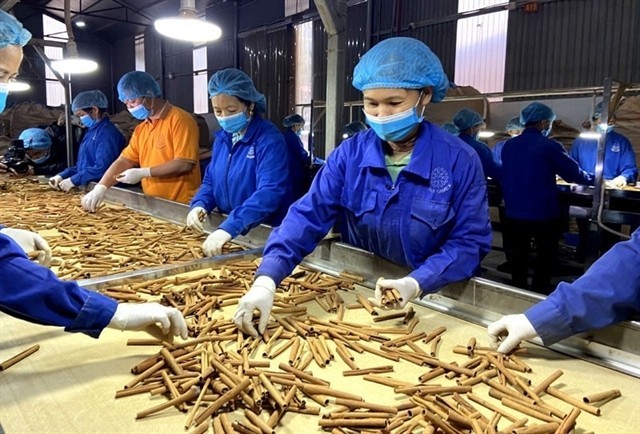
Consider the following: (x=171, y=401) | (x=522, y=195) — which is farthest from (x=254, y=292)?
(x=522, y=195)

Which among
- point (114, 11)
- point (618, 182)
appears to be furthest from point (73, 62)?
point (114, 11)

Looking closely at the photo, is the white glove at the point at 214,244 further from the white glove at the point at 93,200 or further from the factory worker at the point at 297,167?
the factory worker at the point at 297,167

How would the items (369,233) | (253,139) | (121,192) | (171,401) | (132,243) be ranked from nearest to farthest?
(171,401)
(369,233)
(132,243)
(253,139)
(121,192)

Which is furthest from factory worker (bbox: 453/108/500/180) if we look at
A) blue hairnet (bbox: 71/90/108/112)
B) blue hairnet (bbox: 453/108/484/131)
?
blue hairnet (bbox: 71/90/108/112)

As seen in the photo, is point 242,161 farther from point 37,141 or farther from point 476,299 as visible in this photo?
point 37,141

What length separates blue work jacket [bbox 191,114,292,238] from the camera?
2748 mm

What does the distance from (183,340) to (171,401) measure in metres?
0.39

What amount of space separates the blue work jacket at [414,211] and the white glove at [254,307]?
116mm

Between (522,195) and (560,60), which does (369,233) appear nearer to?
(522,195)

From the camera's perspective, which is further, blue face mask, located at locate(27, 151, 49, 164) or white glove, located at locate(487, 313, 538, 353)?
blue face mask, located at locate(27, 151, 49, 164)

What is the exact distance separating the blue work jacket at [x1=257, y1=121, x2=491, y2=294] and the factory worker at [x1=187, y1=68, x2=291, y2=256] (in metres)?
0.83

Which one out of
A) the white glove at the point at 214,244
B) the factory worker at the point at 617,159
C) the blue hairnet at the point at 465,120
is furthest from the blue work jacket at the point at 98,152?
the factory worker at the point at 617,159

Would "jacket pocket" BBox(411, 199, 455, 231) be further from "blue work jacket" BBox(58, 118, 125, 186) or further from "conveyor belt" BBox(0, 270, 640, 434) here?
"blue work jacket" BBox(58, 118, 125, 186)

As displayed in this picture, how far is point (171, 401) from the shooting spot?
1169mm
